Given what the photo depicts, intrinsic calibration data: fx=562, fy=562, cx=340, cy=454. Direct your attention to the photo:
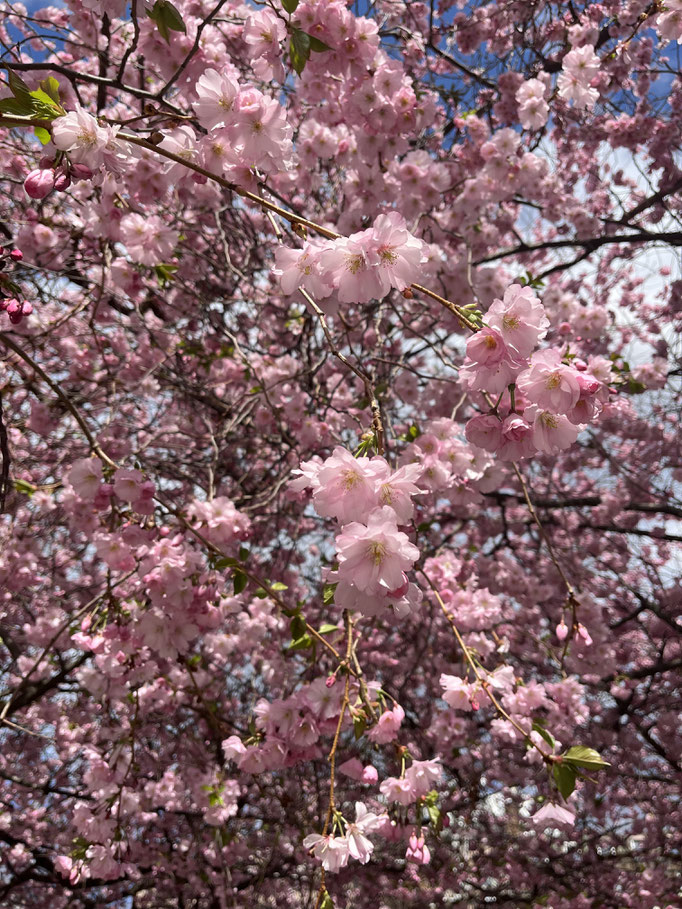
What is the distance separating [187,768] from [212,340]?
3.24 m

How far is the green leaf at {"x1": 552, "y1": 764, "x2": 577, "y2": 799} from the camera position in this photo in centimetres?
140

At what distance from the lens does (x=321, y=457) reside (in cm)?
392

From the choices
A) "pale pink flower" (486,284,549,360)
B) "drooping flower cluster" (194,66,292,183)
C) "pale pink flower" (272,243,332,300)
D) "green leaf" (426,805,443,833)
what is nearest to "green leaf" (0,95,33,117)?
"drooping flower cluster" (194,66,292,183)

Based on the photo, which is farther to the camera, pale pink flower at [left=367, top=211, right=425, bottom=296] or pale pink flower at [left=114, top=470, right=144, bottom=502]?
pale pink flower at [left=114, top=470, right=144, bottom=502]

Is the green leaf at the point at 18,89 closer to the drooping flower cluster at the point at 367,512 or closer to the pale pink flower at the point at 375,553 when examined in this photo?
the drooping flower cluster at the point at 367,512

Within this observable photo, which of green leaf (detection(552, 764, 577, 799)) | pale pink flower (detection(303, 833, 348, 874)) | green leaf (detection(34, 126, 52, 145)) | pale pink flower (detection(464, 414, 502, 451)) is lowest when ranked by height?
pale pink flower (detection(303, 833, 348, 874))

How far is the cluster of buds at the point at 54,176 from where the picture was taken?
1333 mm

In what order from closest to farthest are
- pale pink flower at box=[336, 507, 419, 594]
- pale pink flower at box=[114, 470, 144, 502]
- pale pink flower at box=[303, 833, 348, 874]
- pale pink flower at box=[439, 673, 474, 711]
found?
pale pink flower at box=[336, 507, 419, 594]
pale pink flower at box=[303, 833, 348, 874]
pale pink flower at box=[439, 673, 474, 711]
pale pink flower at box=[114, 470, 144, 502]

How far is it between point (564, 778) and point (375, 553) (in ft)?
2.60

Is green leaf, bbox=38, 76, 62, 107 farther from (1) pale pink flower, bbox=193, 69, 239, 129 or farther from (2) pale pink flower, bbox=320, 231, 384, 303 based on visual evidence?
(2) pale pink flower, bbox=320, 231, 384, 303

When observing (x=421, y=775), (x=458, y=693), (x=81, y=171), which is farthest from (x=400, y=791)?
(x=81, y=171)

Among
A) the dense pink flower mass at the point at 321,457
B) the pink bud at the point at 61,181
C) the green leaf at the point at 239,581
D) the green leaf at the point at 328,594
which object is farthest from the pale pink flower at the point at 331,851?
the pink bud at the point at 61,181

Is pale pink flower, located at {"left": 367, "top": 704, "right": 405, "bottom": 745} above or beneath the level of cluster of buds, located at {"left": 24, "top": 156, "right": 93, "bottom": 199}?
beneath

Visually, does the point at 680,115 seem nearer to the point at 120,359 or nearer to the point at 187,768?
the point at 120,359
